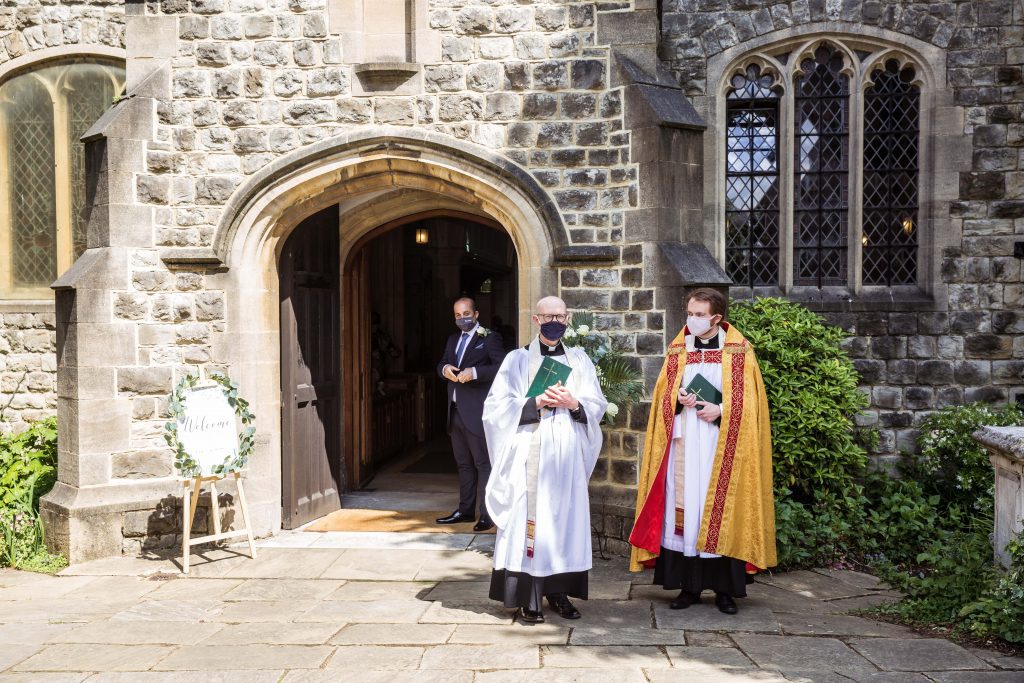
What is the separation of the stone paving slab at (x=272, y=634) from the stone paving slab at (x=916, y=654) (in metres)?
2.94

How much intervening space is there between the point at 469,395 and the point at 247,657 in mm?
3538

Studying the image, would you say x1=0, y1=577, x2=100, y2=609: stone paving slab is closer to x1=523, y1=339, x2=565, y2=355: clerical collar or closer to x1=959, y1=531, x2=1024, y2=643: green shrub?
x1=523, y1=339, x2=565, y2=355: clerical collar

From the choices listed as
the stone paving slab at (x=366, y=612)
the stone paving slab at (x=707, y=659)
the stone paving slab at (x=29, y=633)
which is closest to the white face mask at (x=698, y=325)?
the stone paving slab at (x=707, y=659)

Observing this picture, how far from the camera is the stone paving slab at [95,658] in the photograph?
4.71 meters

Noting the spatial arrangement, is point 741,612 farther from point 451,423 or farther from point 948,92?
point 948,92

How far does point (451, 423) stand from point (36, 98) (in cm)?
587

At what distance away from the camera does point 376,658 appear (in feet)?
15.7

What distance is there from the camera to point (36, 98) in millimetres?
9781

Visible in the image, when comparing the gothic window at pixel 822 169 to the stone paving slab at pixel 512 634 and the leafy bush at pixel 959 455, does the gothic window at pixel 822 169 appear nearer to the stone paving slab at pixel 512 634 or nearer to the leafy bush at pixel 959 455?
the leafy bush at pixel 959 455

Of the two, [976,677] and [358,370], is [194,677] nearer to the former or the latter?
[976,677]

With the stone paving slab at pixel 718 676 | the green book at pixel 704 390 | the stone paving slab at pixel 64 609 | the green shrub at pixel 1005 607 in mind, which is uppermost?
the green book at pixel 704 390

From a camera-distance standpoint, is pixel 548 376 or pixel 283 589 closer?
pixel 548 376

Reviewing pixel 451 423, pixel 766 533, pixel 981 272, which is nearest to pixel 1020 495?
pixel 766 533

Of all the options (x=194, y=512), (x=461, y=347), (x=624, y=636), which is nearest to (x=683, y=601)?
(x=624, y=636)
